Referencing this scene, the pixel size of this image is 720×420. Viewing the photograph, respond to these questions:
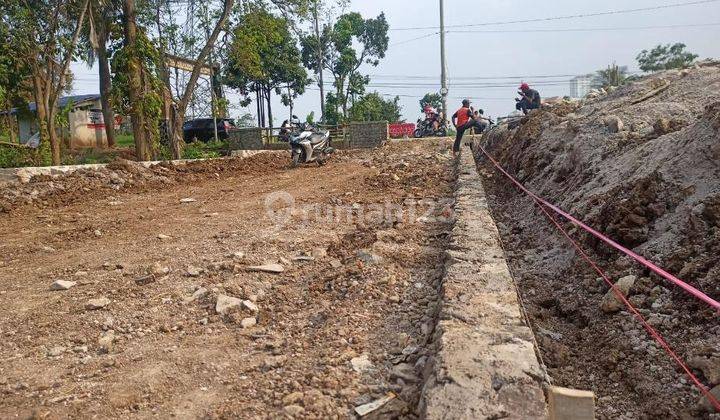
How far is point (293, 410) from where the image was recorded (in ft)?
7.32

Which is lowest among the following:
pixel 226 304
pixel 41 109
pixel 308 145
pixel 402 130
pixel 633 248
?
pixel 226 304

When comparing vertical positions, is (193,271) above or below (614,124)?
below

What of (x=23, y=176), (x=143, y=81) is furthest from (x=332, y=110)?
(x=23, y=176)

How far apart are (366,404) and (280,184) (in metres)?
7.03

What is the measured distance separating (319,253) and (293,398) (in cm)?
240

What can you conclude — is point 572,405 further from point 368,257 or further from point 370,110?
point 370,110

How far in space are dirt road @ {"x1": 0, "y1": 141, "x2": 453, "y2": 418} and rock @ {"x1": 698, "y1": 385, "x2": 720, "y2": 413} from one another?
1.15 meters

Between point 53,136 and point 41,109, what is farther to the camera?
point 41,109

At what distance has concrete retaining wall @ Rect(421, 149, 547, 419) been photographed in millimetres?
A: 2002

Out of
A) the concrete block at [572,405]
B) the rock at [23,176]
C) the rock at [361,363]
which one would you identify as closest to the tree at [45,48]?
the rock at [23,176]

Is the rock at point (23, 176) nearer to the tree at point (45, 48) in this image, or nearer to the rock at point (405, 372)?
the tree at point (45, 48)

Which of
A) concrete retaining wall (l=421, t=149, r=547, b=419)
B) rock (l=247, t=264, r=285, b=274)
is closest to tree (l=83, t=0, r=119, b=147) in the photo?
rock (l=247, t=264, r=285, b=274)

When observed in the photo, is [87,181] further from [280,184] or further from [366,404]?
[366,404]

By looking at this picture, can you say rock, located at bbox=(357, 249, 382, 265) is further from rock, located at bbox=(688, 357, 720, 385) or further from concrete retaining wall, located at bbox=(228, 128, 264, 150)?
concrete retaining wall, located at bbox=(228, 128, 264, 150)
